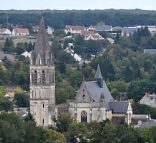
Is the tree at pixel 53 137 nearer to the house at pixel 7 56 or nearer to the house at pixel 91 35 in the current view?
the house at pixel 7 56

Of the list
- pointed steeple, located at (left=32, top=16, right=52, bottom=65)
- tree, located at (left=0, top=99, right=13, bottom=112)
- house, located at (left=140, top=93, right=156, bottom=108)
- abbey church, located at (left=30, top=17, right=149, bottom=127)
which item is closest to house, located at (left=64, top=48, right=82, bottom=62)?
house, located at (left=140, top=93, right=156, bottom=108)

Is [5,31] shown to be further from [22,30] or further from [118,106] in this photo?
[118,106]

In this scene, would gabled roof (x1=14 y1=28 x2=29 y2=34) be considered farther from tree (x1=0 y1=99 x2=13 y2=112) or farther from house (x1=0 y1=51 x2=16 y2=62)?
tree (x1=0 y1=99 x2=13 y2=112)

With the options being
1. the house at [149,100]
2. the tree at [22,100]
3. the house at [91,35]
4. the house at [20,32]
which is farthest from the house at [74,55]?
the tree at [22,100]

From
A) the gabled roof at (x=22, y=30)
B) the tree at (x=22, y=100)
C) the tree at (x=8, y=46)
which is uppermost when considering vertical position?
the tree at (x=22, y=100)

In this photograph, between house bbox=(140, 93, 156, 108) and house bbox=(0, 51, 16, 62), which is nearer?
house bbox=(140, 93, 156, 108)

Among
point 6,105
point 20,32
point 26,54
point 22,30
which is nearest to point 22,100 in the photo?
point 6,105
